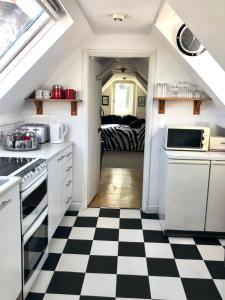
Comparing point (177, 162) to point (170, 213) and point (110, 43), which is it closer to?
point (170, 213)

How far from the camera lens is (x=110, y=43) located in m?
3.10

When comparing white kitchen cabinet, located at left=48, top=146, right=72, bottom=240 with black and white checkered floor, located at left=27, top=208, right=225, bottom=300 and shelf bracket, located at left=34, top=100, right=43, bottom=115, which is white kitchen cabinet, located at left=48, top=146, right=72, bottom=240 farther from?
shelf bracket, located at left=34, top=100, right=43, bottom=115

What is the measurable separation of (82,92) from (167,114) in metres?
1.03

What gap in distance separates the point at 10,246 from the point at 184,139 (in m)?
1.99

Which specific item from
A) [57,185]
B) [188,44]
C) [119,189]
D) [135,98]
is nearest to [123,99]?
[135,98]

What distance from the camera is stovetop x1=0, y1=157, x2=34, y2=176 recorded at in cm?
183

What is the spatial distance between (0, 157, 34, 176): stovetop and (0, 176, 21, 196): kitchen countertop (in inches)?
6.0

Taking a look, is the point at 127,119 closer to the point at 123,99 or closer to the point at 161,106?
the point at 123,99

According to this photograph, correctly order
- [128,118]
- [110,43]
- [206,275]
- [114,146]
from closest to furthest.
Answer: [206,275]
[110,43]
[114,146]
[128,118]

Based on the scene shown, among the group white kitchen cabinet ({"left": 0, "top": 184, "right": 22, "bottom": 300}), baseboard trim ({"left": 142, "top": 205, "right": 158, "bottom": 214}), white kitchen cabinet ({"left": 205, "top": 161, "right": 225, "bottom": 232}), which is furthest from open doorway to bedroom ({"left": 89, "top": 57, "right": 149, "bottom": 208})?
white kitchen cabinet ({"left": 0, "top": 184, "right": 22, "bottom": 300})

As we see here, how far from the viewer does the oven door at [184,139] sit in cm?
284

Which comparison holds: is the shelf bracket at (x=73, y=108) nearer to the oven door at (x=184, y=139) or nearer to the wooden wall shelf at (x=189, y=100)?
the wooden wall shelf at (x=189, y=100)

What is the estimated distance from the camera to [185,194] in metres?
2.67

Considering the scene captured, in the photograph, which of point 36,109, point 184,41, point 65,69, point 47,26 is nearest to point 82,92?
point 65,69
